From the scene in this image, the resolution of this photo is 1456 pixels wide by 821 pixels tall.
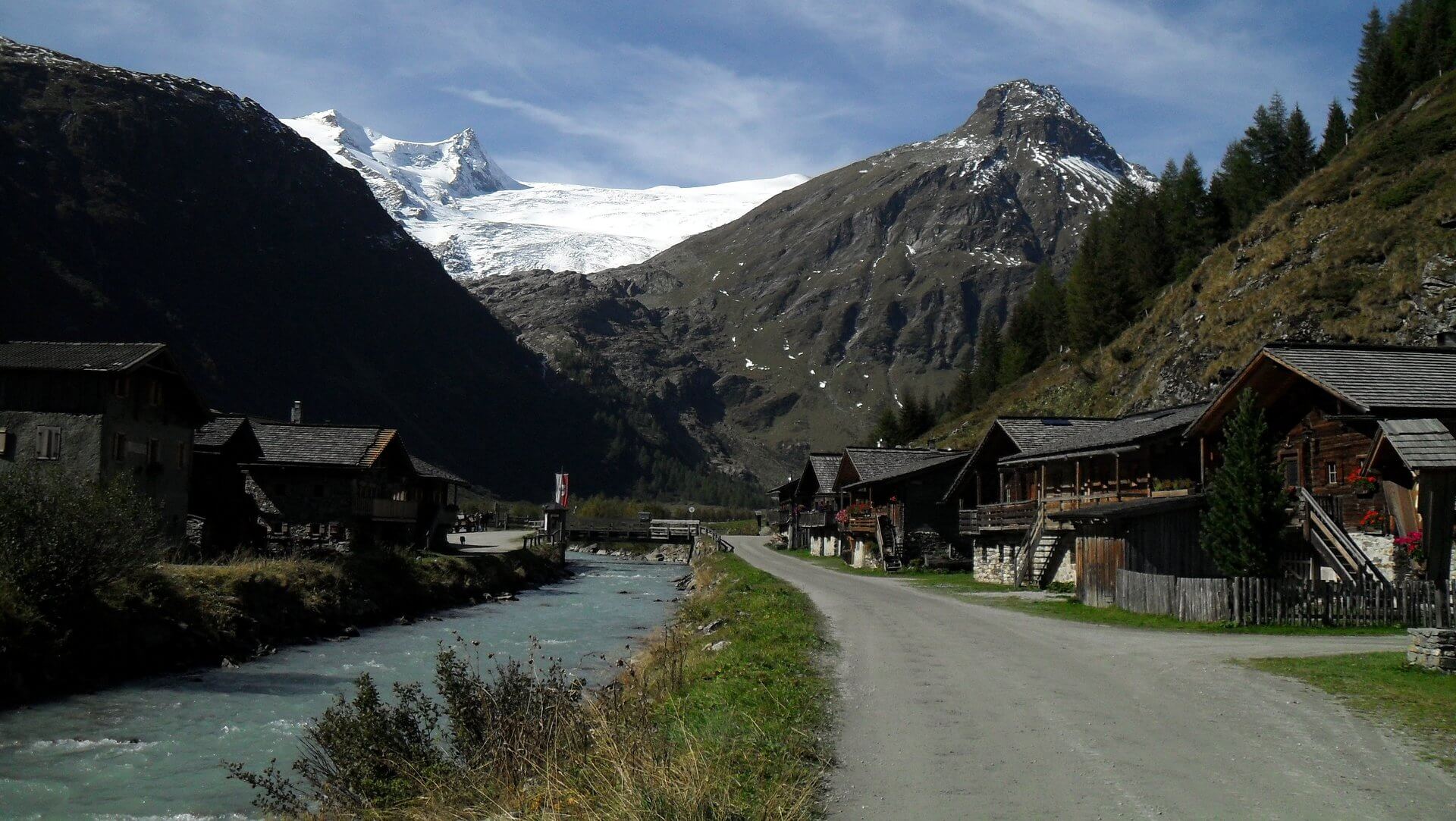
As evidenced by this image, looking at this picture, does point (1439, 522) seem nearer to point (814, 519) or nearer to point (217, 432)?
point (217, 432)

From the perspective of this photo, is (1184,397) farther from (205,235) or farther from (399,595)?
(205,235)

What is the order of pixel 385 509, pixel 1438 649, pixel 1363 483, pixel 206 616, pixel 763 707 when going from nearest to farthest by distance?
pixel 763 707
pixel 1438 649
pixel 1363 483
pixel 206 616
pixel 385 509

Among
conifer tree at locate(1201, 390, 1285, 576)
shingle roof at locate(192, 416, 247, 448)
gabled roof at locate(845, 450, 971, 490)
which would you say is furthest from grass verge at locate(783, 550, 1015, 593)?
shingle roof at locate(192, 416, 247, 448)

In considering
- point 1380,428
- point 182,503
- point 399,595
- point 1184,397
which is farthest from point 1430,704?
point 1184,397

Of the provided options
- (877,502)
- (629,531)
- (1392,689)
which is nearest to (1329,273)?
(877,502)

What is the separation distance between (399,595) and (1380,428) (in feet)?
124

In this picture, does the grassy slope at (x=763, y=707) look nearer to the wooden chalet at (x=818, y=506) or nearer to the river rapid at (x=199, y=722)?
the river rapid at (x=199, y=722)

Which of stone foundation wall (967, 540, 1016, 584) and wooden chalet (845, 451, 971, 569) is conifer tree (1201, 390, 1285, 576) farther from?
wooden chalet (845, 451, 971, 569)

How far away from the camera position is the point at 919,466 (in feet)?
201

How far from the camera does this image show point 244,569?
3675 cm

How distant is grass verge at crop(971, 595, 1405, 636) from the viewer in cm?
2484

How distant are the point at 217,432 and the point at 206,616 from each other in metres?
21.5

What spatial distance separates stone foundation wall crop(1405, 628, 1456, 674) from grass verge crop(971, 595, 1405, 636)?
6.89 meters

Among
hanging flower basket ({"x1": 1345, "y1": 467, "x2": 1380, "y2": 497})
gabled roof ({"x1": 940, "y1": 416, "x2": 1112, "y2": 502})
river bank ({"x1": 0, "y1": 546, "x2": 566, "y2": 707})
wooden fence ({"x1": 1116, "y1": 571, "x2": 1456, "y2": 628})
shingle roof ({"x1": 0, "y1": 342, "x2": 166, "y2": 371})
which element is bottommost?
river bank ({"x1": 0, "y1": 546, "x2": 566, "y2": 707})
